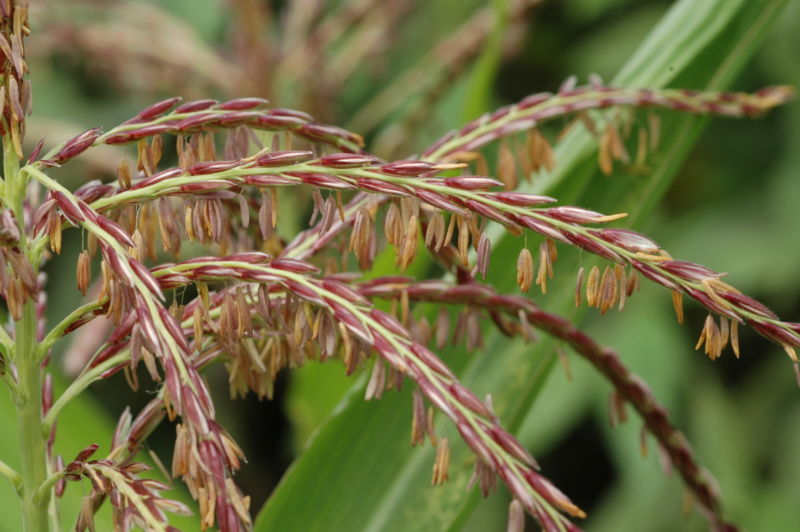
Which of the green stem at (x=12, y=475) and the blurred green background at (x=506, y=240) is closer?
the green stem at (x=12, y=475)

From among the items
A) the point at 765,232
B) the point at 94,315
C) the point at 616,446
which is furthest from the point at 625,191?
the point at 765,232

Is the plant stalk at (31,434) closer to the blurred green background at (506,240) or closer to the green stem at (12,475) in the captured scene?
the green stem at (12,475)

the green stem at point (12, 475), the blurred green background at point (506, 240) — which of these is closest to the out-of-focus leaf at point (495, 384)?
the blurred green background at point (506, 240)

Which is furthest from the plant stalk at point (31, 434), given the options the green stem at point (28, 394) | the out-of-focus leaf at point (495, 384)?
the out-of-focus leaf at point (495, 384)

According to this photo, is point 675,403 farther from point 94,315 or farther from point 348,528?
point 94,315

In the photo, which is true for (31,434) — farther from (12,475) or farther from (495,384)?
(495,384)

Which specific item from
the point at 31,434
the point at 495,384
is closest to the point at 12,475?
the point at 31,434
